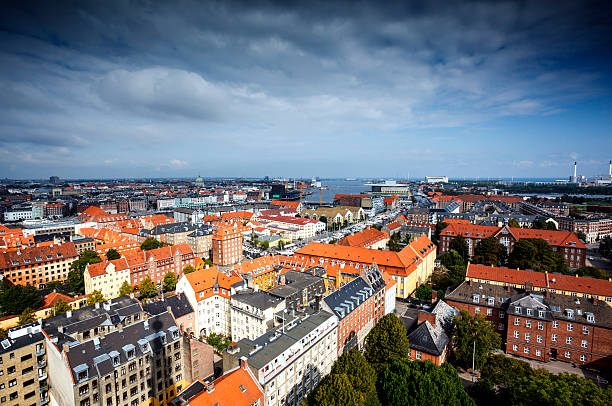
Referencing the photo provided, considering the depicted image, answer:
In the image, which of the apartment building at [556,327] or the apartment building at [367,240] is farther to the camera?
the apartment building at [367,240]

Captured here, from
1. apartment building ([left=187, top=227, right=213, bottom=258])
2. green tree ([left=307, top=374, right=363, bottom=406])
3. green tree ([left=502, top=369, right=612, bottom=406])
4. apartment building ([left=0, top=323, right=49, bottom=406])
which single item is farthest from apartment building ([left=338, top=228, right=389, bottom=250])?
apartment building ([left=0, top=323, right=49, bottom=406])

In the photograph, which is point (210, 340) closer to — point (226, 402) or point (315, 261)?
point (226, 402)

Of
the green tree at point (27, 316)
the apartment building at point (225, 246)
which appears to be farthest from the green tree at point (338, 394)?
the apartment building at point (225, 246)

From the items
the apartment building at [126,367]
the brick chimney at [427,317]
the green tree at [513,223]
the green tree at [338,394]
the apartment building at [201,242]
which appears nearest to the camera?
the green tree at [338,394]

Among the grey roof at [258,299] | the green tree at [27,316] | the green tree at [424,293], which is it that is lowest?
the green tree at [424,293]

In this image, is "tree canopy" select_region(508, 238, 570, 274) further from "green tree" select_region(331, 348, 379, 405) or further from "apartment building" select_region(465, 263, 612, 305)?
"green tree" select_region(331, 348, 379, 405)

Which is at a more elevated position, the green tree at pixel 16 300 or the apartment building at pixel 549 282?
the apartment building at pixel 549 282

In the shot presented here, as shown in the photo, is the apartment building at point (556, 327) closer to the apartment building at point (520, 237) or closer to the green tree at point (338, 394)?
the green tree at point (338, 394)

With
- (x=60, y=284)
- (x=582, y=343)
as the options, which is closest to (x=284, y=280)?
(x=582, y=343)
